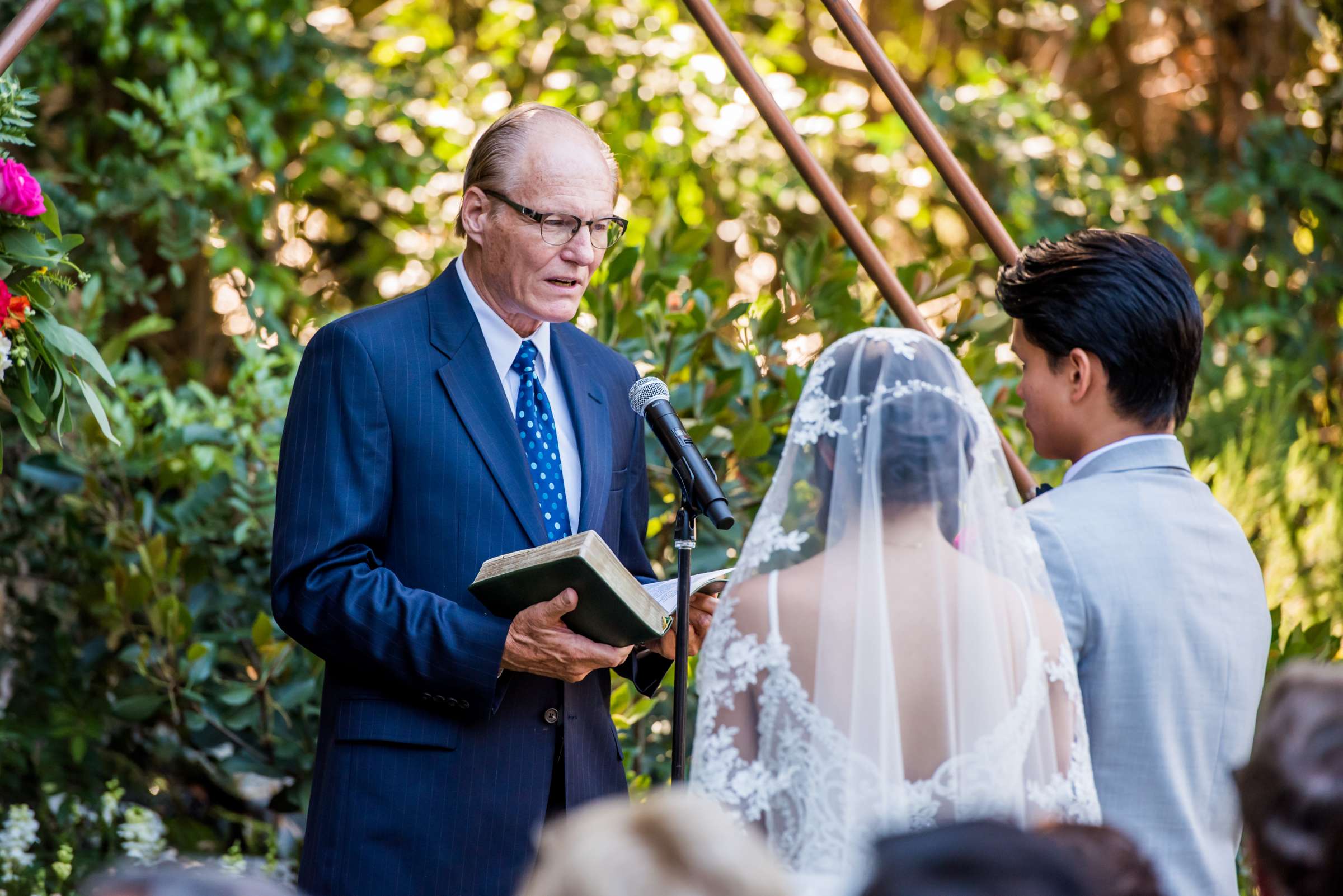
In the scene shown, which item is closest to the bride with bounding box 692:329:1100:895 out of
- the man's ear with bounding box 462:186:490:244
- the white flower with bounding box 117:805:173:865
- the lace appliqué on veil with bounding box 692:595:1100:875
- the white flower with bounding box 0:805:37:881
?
the lace appliqué on veil with bounding box 692:595:1100:875

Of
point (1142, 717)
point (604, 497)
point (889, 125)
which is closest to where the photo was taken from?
point (1142, 717)

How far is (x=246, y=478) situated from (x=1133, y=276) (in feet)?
8.94

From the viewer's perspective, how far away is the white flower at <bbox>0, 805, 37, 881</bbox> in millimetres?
3928

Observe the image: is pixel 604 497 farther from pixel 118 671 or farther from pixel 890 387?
pixel 118 671

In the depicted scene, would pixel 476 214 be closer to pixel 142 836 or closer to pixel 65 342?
pixel 65 342

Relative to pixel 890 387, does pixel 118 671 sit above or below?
below

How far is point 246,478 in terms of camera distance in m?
4.08

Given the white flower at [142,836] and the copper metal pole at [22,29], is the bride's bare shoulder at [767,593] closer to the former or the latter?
the copper metal pole at [22,29]

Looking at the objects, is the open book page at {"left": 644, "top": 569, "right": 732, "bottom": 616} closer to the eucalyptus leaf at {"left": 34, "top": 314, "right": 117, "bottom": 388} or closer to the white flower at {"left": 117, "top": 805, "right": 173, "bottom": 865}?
the eucalyptus leaf at {"left": 34, "top": 314, "right": 117, "bottom": 388}

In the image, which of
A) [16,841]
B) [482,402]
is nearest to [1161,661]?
[482,402]

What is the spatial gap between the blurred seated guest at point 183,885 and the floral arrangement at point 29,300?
145 centimetres

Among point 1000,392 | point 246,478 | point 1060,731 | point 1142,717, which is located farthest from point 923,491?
point 246,478

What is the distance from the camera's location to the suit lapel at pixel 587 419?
2.67 metres

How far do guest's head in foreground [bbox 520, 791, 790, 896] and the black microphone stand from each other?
108cm
